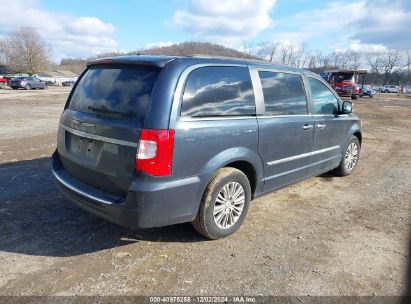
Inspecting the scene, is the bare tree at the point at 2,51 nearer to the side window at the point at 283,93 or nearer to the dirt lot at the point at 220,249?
the dirt lot at the point at 220,249

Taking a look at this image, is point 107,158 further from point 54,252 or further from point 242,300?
point 242,300

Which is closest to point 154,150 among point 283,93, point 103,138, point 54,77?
point 103,138

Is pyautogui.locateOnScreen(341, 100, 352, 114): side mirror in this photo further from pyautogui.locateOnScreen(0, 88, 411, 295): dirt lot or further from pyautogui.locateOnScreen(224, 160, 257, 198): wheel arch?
pyautogui.locateOnScreen(224, 160, 257, 198): wheel arch

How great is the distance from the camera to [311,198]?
16.4 ft

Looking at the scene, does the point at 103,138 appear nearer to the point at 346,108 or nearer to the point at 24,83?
the point at 346,108

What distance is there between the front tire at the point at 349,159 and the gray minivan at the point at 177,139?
1.91 meters

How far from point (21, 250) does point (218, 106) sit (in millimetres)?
2378

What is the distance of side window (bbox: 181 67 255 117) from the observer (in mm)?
3201

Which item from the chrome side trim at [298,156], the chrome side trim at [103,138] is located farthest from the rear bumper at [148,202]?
the chrome side trim at [298,156]

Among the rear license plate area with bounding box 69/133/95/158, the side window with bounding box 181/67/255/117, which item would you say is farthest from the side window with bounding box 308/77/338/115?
the rear license plate area with bounding box 69/133/95/158

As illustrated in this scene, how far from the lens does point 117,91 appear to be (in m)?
3.27

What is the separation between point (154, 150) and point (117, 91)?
77 centimetres

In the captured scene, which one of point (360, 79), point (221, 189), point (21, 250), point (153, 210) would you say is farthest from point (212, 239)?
point (360, 79)

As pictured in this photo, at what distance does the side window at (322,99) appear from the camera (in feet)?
15.9
